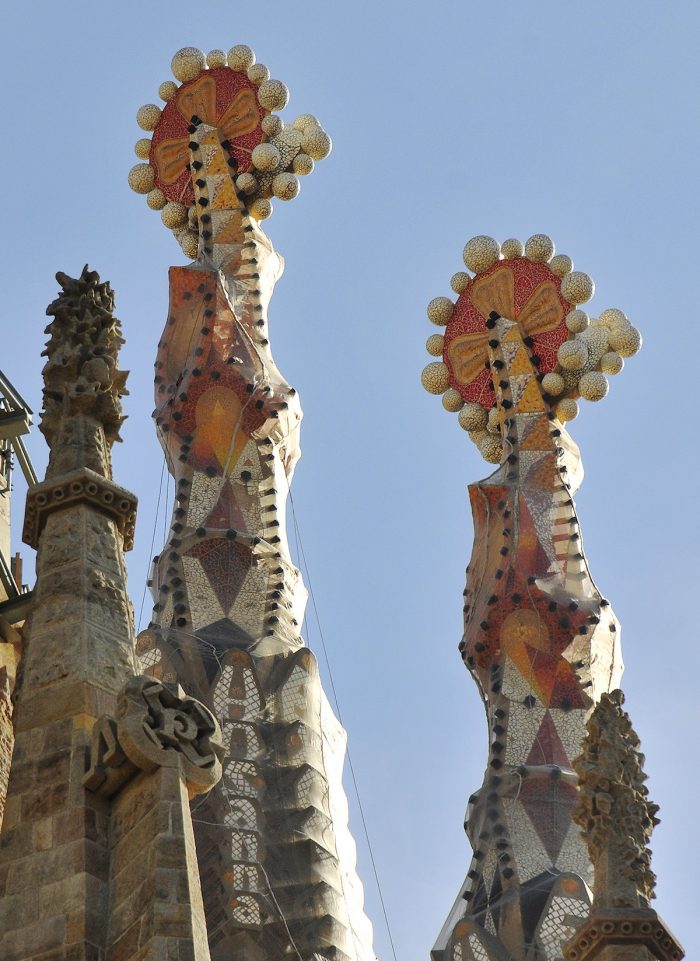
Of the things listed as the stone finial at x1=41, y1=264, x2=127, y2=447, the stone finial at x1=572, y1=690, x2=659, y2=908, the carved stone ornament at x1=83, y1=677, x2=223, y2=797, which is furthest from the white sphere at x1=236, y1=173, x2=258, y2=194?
the carved stone ornament at x1=83, y1=677, x2=223, y2=797

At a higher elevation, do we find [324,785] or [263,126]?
[263,126]

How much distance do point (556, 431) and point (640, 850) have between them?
26.5 feet

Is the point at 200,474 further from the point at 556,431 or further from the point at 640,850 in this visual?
the point at 640,850

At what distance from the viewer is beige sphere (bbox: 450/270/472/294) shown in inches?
895

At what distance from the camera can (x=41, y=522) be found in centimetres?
1092

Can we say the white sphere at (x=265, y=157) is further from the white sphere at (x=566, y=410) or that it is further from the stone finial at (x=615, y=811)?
the stone finial at (x=615, y=811)

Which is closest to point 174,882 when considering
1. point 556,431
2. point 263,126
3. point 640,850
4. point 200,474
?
point 640,850

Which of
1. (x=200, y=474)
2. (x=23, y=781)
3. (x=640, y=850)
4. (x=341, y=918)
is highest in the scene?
(x=200, y=474)

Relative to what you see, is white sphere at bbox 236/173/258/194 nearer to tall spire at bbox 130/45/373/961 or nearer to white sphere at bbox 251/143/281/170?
tall spire at bbox 130/45/373/961

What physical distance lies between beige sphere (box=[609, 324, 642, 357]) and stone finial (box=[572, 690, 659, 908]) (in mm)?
8140

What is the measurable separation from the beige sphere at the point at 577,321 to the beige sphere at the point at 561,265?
450 millimetres

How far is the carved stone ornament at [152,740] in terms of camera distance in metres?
9.40

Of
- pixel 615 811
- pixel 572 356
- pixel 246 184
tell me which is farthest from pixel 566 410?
pixel 615 811

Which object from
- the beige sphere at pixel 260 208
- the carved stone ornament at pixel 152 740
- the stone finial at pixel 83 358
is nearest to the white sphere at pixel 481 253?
the beige sphere at pixel 260 208
